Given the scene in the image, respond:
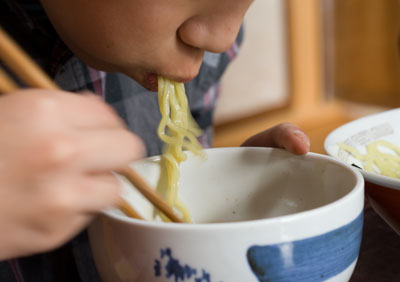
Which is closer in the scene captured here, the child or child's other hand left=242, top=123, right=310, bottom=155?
the child

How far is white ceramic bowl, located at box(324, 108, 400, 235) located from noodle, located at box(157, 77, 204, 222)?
0.56ft

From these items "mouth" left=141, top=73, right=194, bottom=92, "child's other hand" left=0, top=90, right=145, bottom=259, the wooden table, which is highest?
"child's other hand" left=0, top=90, right=145, bottom=259

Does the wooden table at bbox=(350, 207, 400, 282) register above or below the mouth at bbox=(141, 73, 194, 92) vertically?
below

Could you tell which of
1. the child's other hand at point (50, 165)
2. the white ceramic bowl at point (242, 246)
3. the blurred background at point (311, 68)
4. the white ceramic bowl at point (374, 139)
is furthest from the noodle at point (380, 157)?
the blurred background at point (311, 68)

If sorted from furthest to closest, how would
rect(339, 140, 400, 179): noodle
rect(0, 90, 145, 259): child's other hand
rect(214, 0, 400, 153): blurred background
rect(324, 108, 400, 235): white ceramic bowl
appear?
rect(214, 0, 400, 153): blurred background < rect(339, 140, 400, 179): noodle < rect(324, 108, 400, 235): white ceramic bowl < rect(0, 90, 145, 259): child's other hand

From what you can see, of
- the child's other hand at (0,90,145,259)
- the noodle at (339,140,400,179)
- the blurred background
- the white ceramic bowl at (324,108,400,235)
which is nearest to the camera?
the child's other hand at (0,90,145,259)

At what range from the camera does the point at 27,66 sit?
37cm

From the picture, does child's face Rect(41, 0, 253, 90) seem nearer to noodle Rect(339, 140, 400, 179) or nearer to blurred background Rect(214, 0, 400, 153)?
noodle Rect(339, 140, 400, 179)

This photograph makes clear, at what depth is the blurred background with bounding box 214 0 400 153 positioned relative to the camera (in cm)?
281

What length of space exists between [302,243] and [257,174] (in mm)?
206

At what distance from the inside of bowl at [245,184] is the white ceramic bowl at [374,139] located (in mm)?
48

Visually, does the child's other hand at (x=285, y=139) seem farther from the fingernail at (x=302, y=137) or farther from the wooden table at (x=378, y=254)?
the wooden table at (x=378, y=254)

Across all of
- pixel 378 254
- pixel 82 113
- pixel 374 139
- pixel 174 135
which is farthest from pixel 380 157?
pixel 82 113

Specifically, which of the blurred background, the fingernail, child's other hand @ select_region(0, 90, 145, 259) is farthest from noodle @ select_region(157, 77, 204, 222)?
the blurred background
